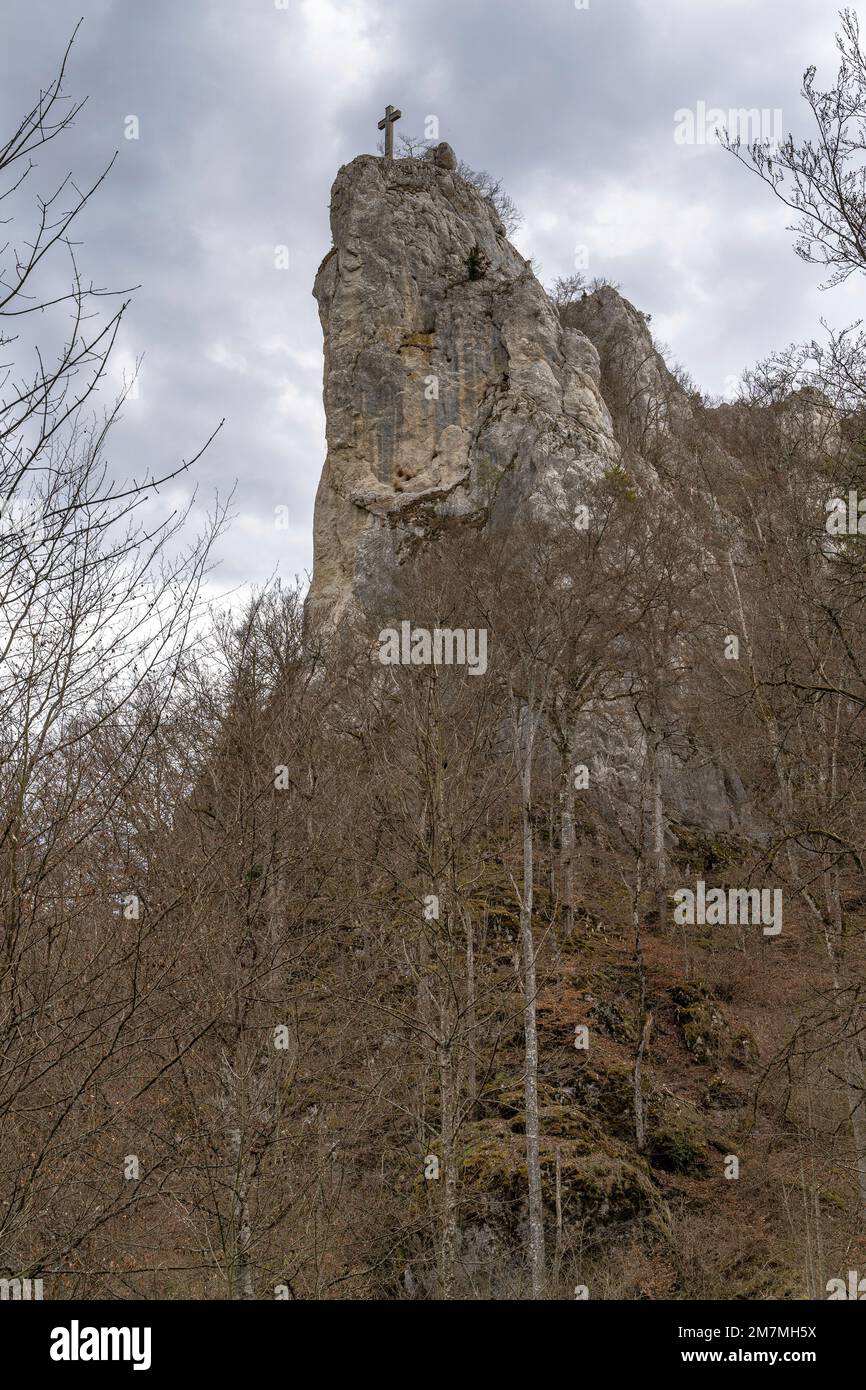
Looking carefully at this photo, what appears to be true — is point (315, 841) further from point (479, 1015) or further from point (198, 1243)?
point (479, 1015)

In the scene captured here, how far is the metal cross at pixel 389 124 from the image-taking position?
4181cm

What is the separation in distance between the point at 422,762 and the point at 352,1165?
16.8 feet

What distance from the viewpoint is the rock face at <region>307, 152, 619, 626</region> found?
32.3 metres

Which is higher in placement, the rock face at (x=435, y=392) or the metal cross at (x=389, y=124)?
the metal cross at (x=389, y=124)

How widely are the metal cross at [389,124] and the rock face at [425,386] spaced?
2074 millimetres

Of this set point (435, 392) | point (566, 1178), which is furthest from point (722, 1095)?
point (435, 392)

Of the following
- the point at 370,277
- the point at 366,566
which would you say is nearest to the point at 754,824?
the point at 366,566

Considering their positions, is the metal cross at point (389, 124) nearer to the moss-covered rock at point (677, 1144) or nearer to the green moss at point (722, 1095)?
the green moss at point (722, 1095)

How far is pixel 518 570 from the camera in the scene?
22891 millimetres

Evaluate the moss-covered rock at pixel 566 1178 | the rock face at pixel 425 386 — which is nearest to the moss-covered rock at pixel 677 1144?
the moss-covered rock at pixel 566 1178

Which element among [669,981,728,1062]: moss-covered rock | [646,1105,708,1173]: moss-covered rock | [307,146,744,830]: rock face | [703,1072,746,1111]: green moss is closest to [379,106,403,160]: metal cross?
[307,146,744,830]: rock face

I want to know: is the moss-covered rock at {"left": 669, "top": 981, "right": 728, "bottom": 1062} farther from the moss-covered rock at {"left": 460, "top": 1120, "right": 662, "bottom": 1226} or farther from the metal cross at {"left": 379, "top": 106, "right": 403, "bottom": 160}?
the metal cross at {"left": 379, "top": 106, "right": 403, "bottom": 160}

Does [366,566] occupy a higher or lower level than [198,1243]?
higher
